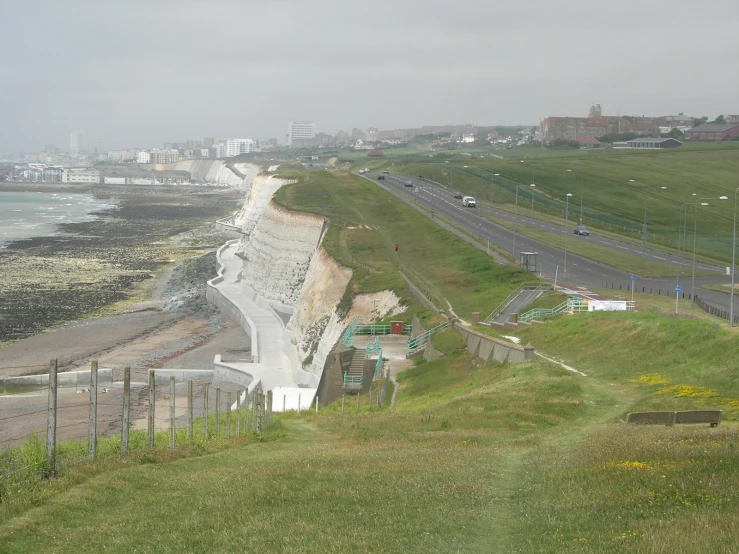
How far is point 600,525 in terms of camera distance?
39.6 ft

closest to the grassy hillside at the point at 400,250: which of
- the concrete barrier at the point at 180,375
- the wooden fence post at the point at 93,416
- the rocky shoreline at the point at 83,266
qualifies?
the concrete barrier at the point at 180,375

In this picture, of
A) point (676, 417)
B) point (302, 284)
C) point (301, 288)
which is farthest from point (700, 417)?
point (302, 284)

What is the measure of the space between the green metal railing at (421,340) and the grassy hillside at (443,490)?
15243 mm

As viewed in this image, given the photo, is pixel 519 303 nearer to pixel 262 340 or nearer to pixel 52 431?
pixel 262 340

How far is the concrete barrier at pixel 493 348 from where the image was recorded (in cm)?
3397

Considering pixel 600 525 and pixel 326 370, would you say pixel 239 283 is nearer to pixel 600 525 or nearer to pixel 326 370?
pixel 326 370

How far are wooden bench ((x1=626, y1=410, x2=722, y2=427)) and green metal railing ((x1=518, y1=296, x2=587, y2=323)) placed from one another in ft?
72.6

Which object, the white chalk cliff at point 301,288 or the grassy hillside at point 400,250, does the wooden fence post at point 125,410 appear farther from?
the grassy hillside at point 400,250

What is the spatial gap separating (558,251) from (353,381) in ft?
118

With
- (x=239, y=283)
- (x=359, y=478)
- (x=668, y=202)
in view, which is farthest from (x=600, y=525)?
(x=668, y=202)

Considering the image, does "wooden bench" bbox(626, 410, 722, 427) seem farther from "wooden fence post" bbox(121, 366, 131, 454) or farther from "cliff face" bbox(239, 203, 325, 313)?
"cliff face" bbox(239, 203, 325, 313)

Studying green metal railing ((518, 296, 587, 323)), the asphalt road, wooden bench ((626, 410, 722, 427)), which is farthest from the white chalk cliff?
wooden bench ((626, 410, 722, 427))

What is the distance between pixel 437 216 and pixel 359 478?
7765 centimetres

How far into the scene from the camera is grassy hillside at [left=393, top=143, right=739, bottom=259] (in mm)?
103562
